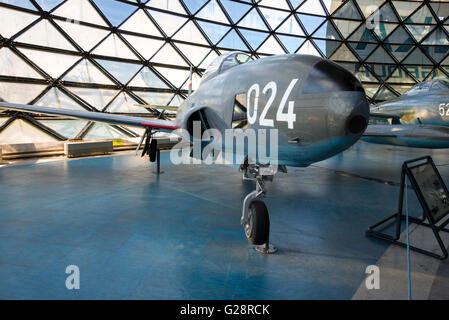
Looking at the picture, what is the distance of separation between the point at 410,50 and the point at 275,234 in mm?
33880

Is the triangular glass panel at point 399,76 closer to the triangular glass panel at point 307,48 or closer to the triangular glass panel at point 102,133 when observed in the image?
the triangular glass panel at point 307,48

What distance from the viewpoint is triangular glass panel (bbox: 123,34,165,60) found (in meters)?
16.9

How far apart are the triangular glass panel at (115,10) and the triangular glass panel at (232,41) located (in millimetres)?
7321

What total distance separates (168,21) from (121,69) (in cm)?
547

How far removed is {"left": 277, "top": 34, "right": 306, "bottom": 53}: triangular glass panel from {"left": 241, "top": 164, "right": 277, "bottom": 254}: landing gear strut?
931 inches

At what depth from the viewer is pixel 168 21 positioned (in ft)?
60.7

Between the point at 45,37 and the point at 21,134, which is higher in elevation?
the point at 45,37

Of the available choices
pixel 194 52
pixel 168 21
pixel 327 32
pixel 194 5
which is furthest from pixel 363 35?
pixel 168 21

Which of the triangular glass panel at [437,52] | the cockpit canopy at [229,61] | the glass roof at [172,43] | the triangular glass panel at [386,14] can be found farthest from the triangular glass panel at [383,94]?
the cockpit canopy at [229,61]

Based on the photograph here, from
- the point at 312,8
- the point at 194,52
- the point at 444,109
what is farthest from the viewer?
the point at 312,8

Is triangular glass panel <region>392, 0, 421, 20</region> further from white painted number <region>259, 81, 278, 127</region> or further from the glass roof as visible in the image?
white painted number <region>259, 81, 278, 127</region>

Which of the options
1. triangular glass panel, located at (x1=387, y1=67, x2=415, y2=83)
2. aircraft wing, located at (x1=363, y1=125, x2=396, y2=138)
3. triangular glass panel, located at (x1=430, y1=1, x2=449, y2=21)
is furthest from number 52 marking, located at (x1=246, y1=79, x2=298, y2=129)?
triangular glass panel, located at (x1=430, y1=1, x2=449, y2=21)

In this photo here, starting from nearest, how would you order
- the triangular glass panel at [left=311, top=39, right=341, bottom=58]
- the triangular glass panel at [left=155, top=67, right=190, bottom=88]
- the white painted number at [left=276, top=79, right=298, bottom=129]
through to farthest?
the white painted number at [left=276, top=79, right=298, bottom=129], the triangular glass panel at [left=155, top=67, right=190, bottom=88], the triangular glass panel at [left=311, top=39, right=341, bottom=58]

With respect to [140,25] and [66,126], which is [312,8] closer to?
[140,25]
